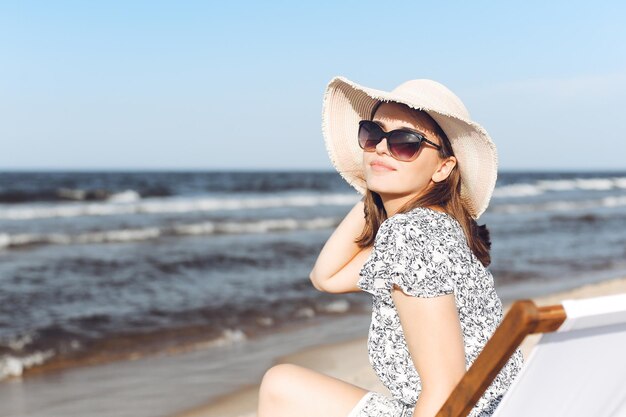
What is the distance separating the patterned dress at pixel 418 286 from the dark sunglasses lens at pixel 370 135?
34cm

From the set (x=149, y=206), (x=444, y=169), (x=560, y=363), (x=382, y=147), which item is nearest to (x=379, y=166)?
(x=382, y=147)

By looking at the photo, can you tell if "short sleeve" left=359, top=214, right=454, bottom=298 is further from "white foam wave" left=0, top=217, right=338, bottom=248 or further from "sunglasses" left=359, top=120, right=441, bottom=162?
"white foam wave" left=0, top=217, right=338, bottom=248

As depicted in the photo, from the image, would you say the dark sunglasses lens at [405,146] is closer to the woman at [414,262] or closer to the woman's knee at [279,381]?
Answer: the woman at [414,262]

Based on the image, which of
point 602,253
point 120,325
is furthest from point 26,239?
point 602,253

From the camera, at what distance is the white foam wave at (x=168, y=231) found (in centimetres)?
1509

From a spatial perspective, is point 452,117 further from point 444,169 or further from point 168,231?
point 168,231

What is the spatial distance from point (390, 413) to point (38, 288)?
775 centimetres

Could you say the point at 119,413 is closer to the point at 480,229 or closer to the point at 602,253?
the point at 480,229

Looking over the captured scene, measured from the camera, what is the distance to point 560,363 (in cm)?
162

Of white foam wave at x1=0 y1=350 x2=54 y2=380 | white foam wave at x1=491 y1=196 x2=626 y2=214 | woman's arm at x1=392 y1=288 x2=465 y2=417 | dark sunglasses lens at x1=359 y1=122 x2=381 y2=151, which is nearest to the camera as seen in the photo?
woman's arm at x1=392 y1=288 x2=465 y2=417

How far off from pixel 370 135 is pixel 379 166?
0.12 meters

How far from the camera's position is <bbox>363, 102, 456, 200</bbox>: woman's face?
7.88ft

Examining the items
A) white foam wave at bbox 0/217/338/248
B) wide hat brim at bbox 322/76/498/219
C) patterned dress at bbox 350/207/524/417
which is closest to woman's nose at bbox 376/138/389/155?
wide hat brim at bbox 322/76/498/219

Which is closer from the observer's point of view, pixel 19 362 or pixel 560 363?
pixel 560 363
